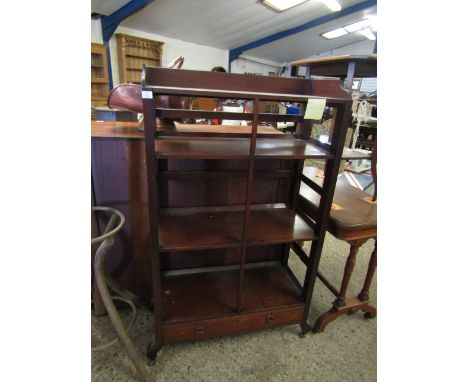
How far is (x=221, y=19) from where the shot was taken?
232 inches

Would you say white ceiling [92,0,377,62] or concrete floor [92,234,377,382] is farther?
white ceiling [92,0,377,62]

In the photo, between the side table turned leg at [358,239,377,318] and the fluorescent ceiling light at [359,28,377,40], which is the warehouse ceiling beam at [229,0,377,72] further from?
the side table turned leg at [358,239,377,318]

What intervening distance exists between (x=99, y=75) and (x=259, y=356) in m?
5.51

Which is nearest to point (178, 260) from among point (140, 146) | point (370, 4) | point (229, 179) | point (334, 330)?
point (229, 179)

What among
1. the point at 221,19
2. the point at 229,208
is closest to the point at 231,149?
the point at 229,208

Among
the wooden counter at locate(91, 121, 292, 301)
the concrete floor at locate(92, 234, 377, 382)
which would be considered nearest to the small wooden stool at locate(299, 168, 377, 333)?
the concrete floor at locate(92, 234, 377, 382)

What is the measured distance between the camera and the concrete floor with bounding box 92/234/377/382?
1.29 meters

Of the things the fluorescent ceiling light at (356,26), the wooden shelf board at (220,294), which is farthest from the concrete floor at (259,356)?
the fluorescent ceiling light at (356,26)

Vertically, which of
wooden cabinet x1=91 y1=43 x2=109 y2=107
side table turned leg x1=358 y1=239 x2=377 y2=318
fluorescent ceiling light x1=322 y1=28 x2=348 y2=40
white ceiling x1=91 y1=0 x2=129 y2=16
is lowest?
side table turned leg x1=358 y1=239 x2=377 y2=318

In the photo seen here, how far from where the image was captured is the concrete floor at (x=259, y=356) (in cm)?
129

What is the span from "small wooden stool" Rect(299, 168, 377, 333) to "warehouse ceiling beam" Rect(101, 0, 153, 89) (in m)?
4.66

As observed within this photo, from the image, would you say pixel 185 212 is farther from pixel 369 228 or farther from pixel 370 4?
pixel 370 4

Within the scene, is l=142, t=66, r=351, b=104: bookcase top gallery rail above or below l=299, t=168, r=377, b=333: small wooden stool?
above

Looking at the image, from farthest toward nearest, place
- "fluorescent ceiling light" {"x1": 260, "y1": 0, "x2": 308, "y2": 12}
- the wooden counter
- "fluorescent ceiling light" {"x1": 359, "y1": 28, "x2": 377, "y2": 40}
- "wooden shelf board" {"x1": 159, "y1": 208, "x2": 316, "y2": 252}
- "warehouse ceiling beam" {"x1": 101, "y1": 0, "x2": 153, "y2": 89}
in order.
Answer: "fluorescent ceiling light" {"x1": 359, "y1": 28, "x2": 377, "y2": 40} → "fluorescent ceiling light" {"x1": 260, "y1": 0, "x2": 308, "y2": 12} → "warehouse ceiling beam" {"x1": 101, "y1": 0, "x2": 153, "y2": 89} → the wooden counter → "wooden shelf board" {"x1": 159, "y1": 208, "x2": 316, "y2": 252}
